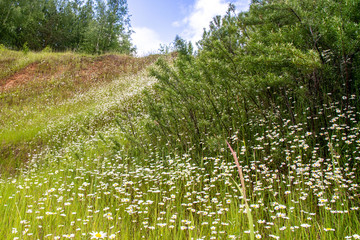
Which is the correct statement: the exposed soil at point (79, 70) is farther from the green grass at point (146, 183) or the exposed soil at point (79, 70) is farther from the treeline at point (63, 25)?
the treeline at point (63, 25)

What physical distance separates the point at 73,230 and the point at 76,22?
135ft

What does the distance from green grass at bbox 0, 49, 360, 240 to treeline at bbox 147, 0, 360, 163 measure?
240 mm

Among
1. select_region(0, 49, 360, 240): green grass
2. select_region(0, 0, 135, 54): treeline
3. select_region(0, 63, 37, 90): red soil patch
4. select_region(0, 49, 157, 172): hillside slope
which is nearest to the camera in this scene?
select_region(0, 49, 360, 240): green grass

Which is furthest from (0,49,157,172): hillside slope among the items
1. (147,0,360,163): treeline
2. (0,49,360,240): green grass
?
A: (147,0,360,163): treeline

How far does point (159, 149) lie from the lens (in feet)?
16.5

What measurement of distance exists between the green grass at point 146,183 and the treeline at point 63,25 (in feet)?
55.5

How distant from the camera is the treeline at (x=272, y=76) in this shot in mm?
3396

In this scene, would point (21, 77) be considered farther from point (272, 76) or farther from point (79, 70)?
point (272, 76)

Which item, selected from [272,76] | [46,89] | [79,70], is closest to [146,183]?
[272,76]

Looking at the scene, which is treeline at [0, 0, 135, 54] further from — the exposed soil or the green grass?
the green grass

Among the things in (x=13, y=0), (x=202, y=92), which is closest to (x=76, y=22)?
(x=13, y=0)

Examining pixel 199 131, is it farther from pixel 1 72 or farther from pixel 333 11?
pixel 1 72

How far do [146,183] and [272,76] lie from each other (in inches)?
97.2

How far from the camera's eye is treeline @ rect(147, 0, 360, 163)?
134 inches
